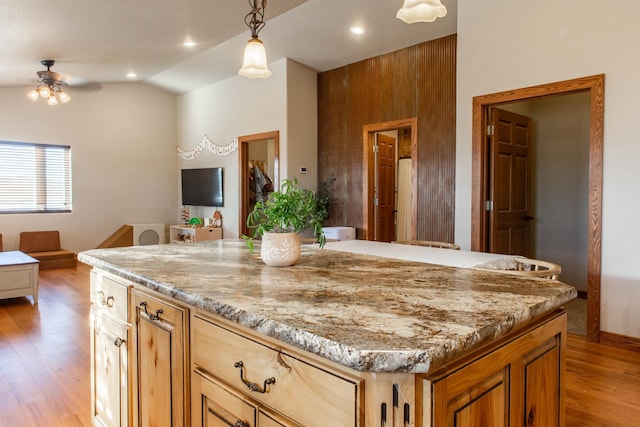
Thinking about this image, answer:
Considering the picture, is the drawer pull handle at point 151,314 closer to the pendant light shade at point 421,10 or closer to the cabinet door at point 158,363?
the cabinet door at point 158,363

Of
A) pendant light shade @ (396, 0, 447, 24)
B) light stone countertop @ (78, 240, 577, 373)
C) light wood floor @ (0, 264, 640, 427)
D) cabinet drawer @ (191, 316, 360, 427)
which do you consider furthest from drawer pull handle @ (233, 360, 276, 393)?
light wood floor @ (0, 264, 640, 427)

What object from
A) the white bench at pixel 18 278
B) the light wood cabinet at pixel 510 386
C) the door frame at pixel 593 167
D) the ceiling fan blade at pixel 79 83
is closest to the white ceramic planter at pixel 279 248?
the light wood cabinet at pixel 510 386

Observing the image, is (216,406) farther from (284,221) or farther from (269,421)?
(284,221)

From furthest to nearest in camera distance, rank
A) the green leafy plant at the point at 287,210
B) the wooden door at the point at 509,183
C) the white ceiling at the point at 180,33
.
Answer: the wooden door at the point at 509,183 → the white ceiling at the point at 180,33 → the green leafy plant at the point at 287,210

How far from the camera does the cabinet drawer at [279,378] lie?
2.82 feet

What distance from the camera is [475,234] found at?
4.02m

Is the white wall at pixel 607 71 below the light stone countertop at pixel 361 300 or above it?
above

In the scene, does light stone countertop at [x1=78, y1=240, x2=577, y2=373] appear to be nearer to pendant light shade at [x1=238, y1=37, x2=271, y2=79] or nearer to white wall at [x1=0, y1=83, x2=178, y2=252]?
pendant light shade at [x1=238, y1=37, x2=271, y2=79]

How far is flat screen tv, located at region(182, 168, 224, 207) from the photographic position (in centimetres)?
738

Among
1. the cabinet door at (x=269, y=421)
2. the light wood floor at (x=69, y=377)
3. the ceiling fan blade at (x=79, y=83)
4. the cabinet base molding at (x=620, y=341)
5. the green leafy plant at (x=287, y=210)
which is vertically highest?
the ceiling fan blade at (x=79, y=83)

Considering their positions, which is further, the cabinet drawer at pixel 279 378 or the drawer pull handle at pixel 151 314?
the drawer pull handle at pixel 151 314

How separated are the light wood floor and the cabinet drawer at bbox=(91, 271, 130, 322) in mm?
800

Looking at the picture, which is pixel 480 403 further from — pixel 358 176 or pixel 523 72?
pixel 358 176

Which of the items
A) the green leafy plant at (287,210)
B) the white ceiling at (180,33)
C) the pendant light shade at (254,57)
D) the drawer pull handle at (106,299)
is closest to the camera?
the green leafy plant at (287,210)
